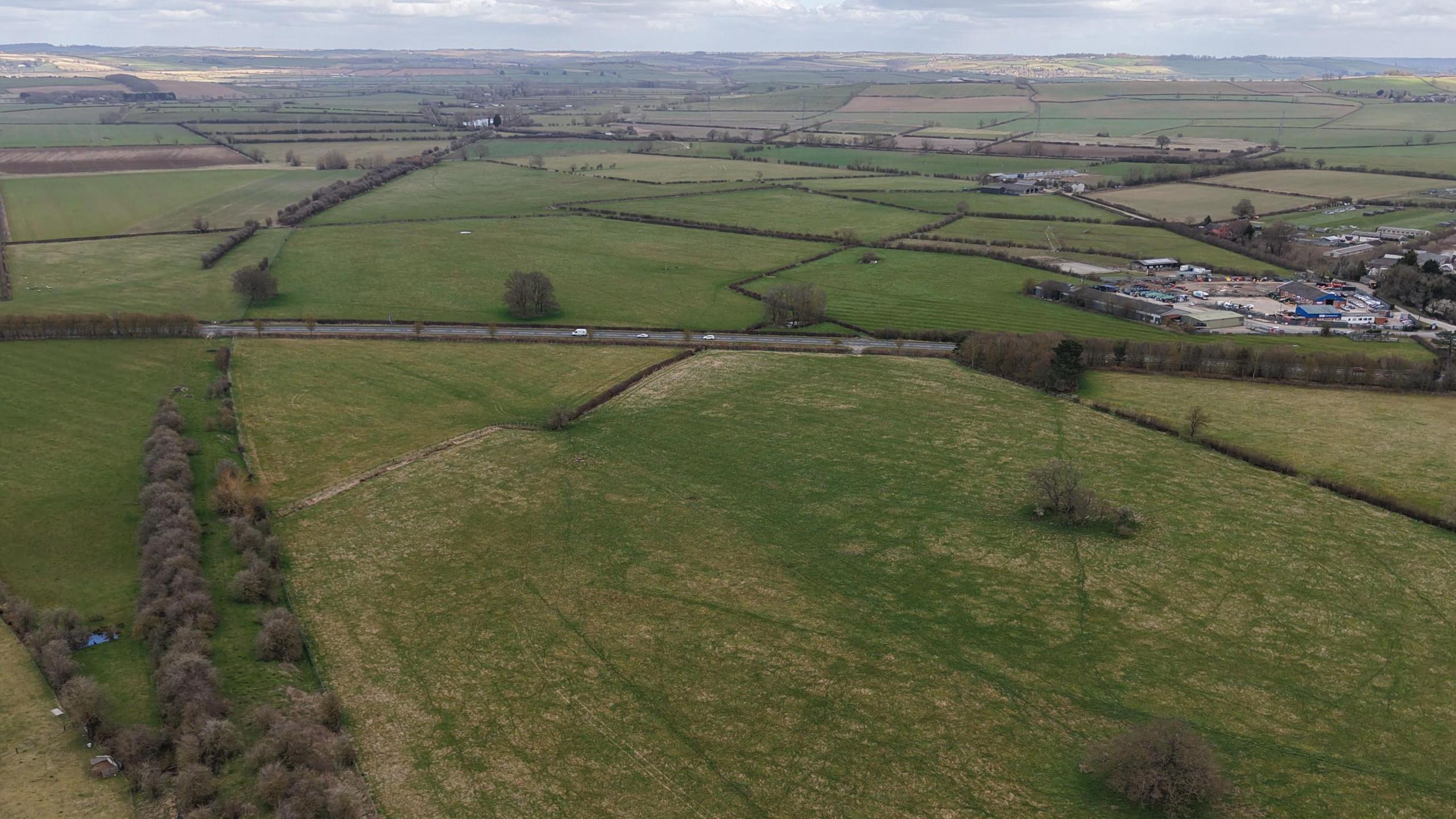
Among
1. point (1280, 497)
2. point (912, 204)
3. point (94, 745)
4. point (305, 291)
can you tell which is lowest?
point (94, 745)

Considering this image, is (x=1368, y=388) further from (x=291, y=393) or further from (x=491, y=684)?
(x=291, y=393)

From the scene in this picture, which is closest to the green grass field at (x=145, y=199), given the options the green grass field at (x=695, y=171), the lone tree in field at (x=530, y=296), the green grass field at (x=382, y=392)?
the green grass field at (x=695, y=171)

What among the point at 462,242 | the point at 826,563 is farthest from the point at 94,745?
the point at 462,242

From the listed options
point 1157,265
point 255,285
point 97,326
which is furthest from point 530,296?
point 1157,265

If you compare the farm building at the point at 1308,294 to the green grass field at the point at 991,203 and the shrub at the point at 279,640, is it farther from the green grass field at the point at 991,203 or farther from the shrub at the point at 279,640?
the shrub at the point at 279,640

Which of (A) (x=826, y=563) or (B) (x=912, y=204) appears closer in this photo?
(A) (x=826, y=563)

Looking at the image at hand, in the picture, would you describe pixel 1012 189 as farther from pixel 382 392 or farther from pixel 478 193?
pixel 382 392

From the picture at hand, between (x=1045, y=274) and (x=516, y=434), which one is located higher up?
(x=1045, y=274)
